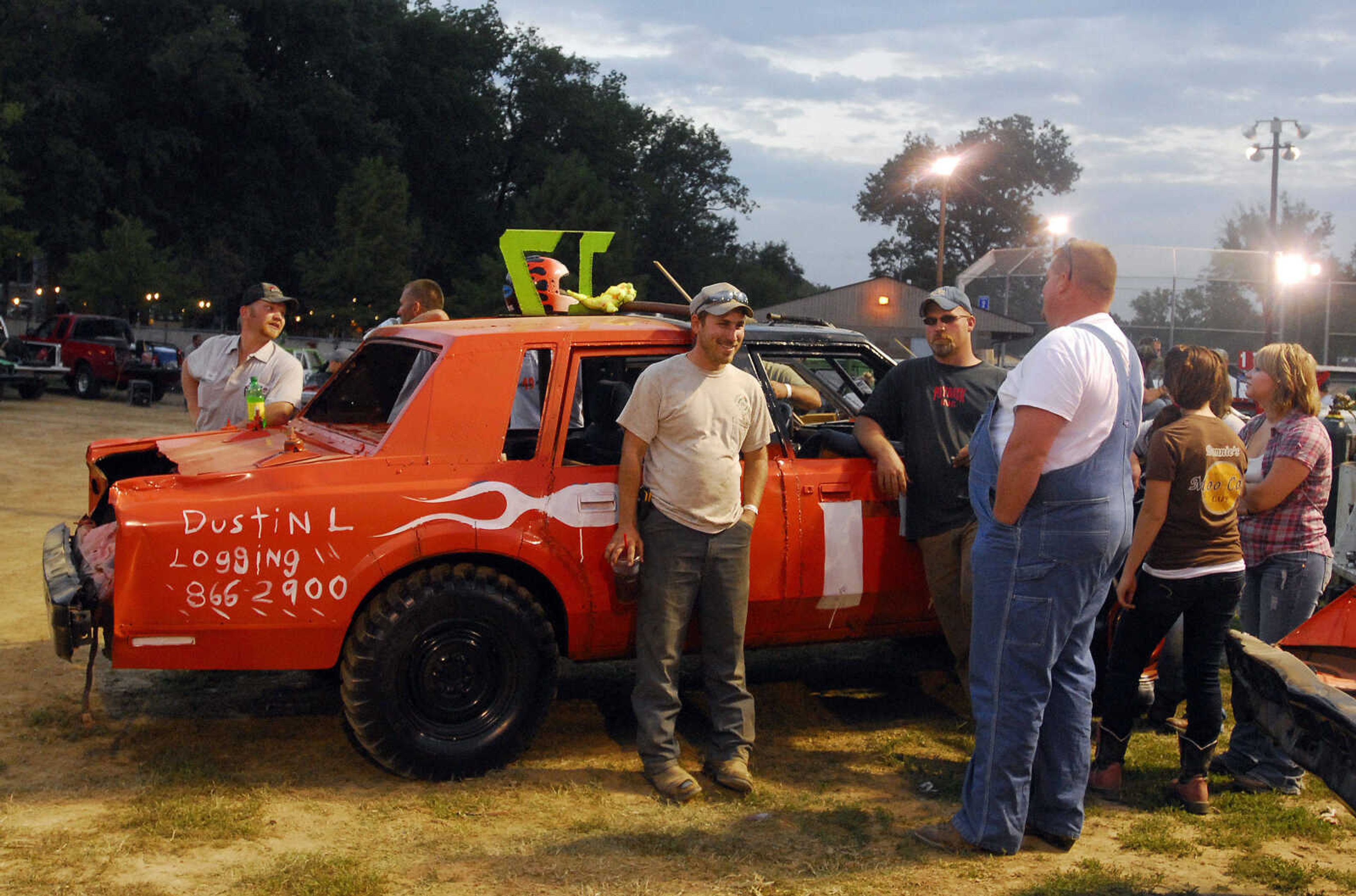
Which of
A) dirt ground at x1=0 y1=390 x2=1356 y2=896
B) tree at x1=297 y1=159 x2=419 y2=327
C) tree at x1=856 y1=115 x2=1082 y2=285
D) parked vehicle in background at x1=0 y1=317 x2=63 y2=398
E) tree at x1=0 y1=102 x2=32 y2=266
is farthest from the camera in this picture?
tree at x1=856 y1=115 x2=1082 y2=285

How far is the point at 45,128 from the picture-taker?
1594 inches

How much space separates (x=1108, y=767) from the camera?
4.85 metres

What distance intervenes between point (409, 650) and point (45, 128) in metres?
42.6

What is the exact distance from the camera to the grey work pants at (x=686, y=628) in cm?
470

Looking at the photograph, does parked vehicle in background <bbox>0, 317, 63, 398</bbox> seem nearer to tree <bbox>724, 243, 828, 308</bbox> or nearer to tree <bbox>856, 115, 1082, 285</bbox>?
tree <bbox>724, 243, 828, 308</bbox>

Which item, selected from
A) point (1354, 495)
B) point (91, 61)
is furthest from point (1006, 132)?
point (1354, 495)

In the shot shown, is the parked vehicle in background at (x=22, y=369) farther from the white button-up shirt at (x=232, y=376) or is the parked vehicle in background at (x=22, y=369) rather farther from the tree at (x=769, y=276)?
the tree at (x=769, y=276)

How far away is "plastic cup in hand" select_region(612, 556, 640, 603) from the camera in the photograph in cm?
463

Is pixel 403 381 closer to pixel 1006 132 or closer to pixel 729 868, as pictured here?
pixel 729 868

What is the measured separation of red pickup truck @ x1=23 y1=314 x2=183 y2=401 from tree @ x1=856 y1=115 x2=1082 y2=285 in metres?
64.4

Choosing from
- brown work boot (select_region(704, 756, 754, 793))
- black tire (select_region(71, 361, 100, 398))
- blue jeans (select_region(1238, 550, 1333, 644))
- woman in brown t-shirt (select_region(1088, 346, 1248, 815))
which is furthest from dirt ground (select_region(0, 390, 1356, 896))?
black tire (select_region(71, 361, 100, 398))

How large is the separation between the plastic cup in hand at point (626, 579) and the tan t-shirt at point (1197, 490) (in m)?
1.94

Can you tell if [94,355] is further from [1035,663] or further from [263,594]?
[1035,663]

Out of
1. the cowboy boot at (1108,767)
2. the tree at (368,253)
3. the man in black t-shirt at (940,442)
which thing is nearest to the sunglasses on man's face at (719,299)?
the man in black t-shirt at (940,442)
